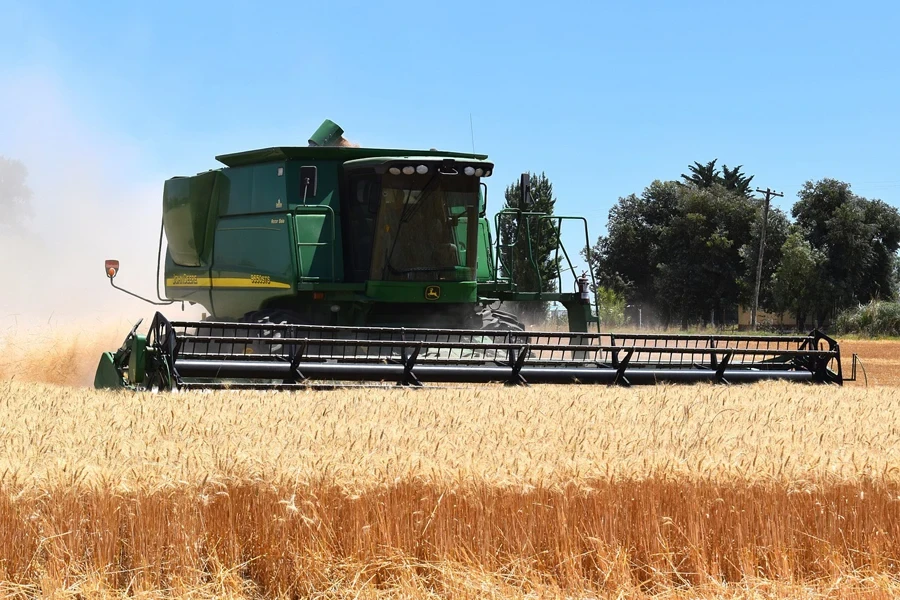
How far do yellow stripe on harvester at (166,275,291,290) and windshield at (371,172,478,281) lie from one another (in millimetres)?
981

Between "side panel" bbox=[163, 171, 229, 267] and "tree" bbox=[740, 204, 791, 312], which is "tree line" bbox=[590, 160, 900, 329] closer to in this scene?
"tree" bbox=[740, 204, 791, 312]

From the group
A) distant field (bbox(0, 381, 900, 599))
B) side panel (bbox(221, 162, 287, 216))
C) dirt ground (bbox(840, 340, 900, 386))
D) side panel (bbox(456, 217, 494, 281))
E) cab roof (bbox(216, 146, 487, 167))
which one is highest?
cab roof (bbox(216, 146, 487, 167))

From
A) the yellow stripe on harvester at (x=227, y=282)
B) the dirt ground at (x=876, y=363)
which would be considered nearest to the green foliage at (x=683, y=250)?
the dirt ground at (x=876, y=363)

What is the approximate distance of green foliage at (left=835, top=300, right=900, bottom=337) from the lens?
40031 millimetres

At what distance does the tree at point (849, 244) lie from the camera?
4378 centimetres

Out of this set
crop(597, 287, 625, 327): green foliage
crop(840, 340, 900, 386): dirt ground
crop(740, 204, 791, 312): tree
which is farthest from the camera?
crop(740, 204, 791, 312): tree

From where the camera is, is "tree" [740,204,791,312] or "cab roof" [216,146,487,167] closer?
"cab roof" [216,146,487,167]

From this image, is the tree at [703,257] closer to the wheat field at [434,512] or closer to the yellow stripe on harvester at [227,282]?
the yellow stripe on harvester at [227,282]

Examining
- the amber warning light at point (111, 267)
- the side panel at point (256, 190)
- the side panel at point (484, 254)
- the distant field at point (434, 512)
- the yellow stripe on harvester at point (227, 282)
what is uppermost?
the side panel at point (256, 190)

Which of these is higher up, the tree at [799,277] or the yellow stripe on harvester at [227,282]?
the tree at [799,277]

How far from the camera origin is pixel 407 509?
12.5ft

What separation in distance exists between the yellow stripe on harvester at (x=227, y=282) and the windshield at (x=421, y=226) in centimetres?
98

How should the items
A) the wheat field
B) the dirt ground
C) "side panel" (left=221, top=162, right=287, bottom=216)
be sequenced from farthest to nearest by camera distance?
the dirt ground → "side panel" (left=221, top=162, right=287, bottom=216) → the wheat field

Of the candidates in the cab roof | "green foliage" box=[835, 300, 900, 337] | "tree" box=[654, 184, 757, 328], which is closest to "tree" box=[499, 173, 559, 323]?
the cab roof
